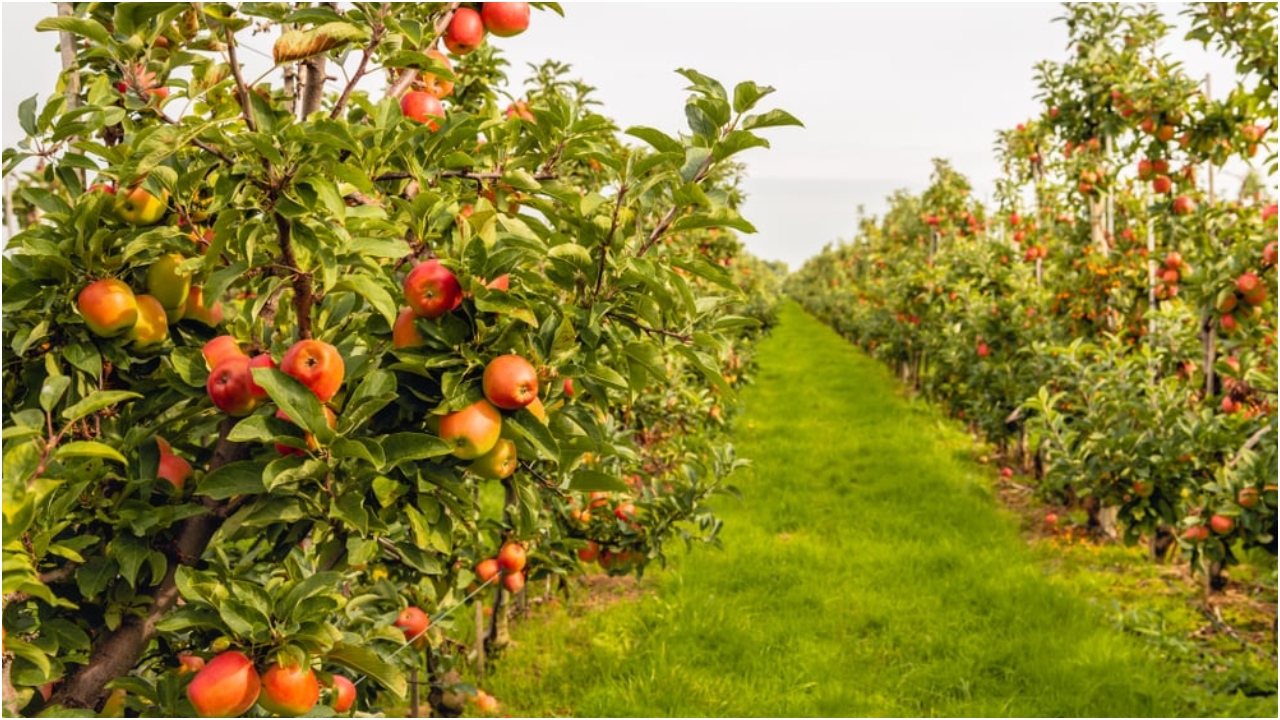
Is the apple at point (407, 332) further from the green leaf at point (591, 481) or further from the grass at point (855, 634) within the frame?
the grass at point (855, 634)

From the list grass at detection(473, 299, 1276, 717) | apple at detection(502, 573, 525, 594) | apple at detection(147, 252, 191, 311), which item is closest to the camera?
apple at detection(147, 252, 191, 311)

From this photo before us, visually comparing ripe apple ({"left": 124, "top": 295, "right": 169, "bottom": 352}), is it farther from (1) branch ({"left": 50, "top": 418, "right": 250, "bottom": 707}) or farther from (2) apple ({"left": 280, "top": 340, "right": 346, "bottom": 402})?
(2) apple ({"left": 280, "top": 340, "right": 346, "bottom": 402})

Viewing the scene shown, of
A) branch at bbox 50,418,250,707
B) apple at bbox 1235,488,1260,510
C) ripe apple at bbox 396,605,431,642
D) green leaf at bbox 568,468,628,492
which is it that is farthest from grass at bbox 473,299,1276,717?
branch at bbox 50,418,250,707

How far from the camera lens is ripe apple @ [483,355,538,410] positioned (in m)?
1.44

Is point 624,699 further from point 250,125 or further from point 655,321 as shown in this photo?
point 250,125

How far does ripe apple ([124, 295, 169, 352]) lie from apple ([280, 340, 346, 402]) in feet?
1.10

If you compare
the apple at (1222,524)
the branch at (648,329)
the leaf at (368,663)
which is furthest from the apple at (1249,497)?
the leaf at (368,663)

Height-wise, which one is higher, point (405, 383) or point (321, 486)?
point (405, 383)

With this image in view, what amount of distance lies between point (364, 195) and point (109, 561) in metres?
0.76

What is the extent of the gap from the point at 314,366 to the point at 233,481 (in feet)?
0.79

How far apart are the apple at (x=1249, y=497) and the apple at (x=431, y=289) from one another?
12.5ft

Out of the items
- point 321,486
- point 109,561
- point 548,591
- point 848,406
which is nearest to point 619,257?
point 321,486

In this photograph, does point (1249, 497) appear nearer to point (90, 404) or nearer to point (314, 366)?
point (314, 366)

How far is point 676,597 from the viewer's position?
5.54 metres
